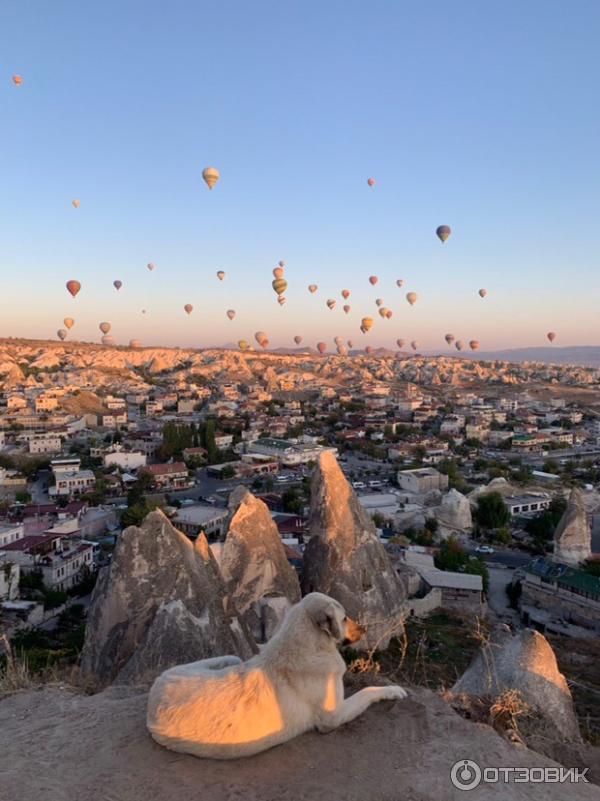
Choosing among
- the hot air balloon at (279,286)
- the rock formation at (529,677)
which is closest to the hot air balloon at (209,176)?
the hot air balloon at (279,286)

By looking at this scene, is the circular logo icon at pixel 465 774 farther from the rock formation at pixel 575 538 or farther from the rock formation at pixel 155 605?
the rock formation at pixel 575 538

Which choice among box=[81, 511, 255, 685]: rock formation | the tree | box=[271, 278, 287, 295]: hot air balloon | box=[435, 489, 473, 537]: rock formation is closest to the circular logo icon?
box=[81, 511, 255, 685]: rock formation

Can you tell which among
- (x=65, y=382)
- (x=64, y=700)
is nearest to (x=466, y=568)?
(x=64, y=700)

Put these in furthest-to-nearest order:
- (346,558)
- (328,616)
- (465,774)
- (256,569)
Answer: (346,558)
(256,569)
(328,616)
(465,774)

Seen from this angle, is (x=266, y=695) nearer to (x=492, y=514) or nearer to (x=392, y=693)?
(x=392, y=693)

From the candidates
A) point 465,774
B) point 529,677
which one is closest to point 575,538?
point 529,677

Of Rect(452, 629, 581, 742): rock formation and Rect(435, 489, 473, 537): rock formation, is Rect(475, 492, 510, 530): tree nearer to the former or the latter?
Rect(435, 489, 473, 537): rock formation
